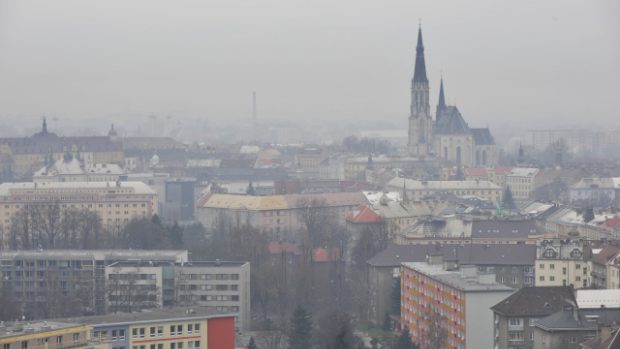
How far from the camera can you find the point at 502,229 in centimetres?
4372

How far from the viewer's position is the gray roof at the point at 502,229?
43344 millimetres

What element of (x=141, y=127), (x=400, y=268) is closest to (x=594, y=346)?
(x=400, y=268)

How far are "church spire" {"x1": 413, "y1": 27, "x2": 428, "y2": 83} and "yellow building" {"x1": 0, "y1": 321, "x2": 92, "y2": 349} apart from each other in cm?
6994

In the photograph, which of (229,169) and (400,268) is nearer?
(400,268)

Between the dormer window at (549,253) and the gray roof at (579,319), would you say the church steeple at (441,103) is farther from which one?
the gray roof at (579,319)

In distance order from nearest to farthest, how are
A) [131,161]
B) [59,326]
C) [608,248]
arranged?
[59,326] < [608,248] < [131,161]

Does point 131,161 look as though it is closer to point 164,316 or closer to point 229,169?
point 229,169

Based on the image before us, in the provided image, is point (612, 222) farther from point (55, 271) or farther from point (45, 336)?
point (45, 336)

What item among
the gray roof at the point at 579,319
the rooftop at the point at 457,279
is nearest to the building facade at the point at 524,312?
the gray roof at the point at 579,319

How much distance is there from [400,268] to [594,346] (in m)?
12.8

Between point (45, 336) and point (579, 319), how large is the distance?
8191 mm

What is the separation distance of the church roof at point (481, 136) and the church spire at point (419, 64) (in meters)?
7.43

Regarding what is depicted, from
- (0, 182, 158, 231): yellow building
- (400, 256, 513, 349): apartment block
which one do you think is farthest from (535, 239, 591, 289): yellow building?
(0, 182, 158, 231): yellow building

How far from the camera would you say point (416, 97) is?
93.1 meters
